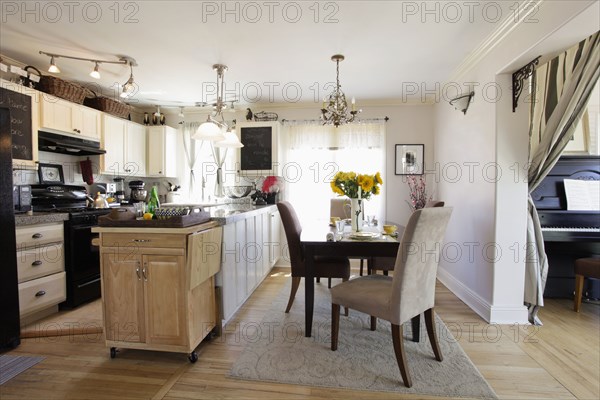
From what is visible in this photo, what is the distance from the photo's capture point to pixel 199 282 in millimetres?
1829

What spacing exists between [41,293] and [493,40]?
14.4 ft

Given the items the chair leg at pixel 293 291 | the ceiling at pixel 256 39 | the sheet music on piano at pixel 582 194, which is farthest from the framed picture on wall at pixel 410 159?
the chair leg at pixel 293 291

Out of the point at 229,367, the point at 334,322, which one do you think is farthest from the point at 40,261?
the point at 334,322

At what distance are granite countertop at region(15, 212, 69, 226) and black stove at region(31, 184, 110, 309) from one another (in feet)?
0.23

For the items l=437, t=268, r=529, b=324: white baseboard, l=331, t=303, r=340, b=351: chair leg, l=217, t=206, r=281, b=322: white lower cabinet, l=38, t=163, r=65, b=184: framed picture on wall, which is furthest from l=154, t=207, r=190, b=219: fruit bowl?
l=437, t=268, r=529, b=324: white baseboard

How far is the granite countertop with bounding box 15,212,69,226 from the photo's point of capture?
223 cm

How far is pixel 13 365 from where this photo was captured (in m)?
1.84

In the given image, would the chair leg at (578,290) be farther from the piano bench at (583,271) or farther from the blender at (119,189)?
the blender at (119,189)

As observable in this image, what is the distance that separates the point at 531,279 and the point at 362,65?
2.50 meters

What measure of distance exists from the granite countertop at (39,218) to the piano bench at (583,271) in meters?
4.70

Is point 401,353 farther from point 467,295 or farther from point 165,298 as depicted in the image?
point 467,295

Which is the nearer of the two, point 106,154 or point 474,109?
point 474,109

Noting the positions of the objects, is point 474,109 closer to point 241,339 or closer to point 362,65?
point 362,65

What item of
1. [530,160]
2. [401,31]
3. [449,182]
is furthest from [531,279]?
[401,31]
